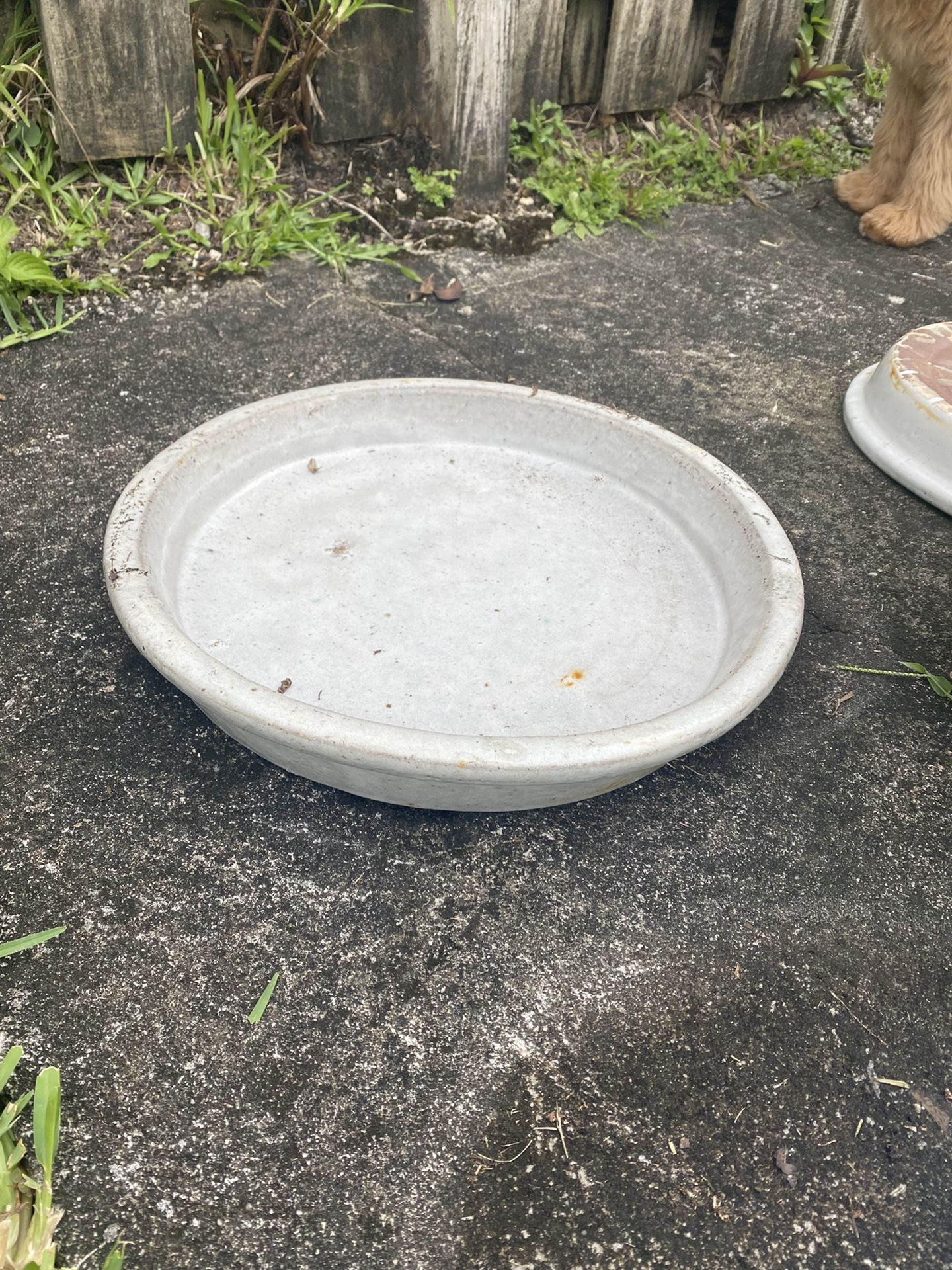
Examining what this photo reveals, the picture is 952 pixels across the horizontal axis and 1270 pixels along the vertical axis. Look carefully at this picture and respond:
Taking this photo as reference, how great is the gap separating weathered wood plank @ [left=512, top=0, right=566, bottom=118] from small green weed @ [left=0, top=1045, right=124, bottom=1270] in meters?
3.05

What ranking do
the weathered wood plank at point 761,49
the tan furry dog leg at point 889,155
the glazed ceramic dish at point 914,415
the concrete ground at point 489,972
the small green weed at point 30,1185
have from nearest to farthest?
the small green weed at point 30,1185 < the concrete ground at point 489,972 < the glazed ceramic dish at point 914,415 < the tan furry dog leg at point 889,155 < the weathered wood plank at point 761,49

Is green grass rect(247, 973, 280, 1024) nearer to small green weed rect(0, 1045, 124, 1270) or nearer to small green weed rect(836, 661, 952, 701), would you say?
small green weed rect(0, 1045, 124, 1270)

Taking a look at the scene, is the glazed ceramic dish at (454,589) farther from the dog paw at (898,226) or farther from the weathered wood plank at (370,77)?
the dog paw at (898,226)

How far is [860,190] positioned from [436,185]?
4.74 feet

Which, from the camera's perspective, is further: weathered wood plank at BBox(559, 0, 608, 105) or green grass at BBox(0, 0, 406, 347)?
weathered wood plank at BBox(559, 0, 608, 105)

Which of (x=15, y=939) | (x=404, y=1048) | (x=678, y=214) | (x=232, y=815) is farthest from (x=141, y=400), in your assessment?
(x=678, y=214)

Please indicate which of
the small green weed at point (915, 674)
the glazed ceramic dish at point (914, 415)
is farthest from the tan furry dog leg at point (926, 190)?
the small green weed at point (915, 674)

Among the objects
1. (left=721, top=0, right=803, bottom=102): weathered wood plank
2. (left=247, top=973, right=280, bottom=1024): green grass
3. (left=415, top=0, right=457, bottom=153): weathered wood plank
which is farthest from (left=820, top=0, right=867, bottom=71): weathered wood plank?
(left=247, top=973, right=280, bottom=1024): green grass

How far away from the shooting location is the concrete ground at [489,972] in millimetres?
1208

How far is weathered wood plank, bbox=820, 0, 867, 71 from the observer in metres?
3.81

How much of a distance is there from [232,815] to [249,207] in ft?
6.83

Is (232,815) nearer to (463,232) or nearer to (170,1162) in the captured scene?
(170,1162)

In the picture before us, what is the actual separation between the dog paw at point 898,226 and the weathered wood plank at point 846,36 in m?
0.97

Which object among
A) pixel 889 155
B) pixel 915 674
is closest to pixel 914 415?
pixel 915 674
